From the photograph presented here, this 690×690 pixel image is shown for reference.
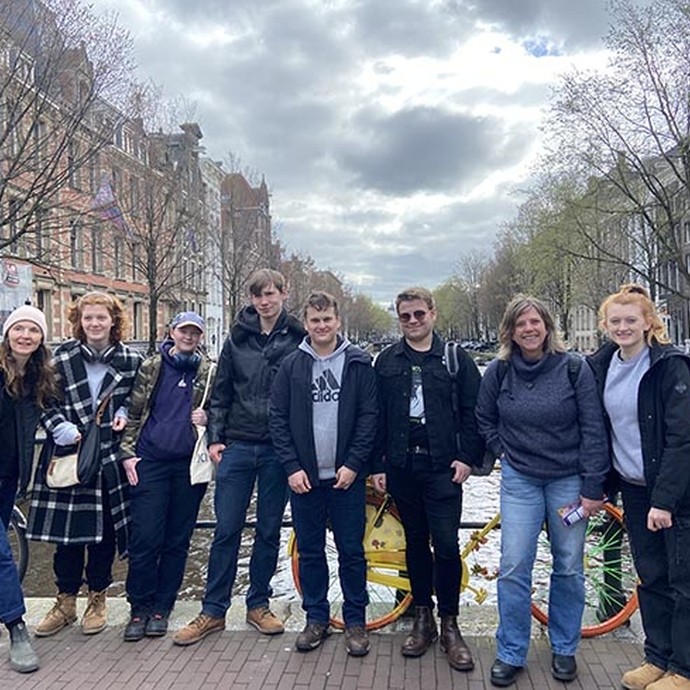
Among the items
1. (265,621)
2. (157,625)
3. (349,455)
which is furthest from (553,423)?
(157,625)

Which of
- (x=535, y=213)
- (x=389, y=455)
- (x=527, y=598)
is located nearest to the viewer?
(x=527, y=598)

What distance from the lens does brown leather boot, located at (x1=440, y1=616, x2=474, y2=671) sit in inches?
150

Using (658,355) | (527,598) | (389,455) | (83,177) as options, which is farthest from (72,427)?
(83,177)

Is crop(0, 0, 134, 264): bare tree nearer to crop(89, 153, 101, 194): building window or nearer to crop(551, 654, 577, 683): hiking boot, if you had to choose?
crop(89, 153, 101, 194): building window

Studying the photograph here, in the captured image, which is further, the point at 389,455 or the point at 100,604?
the point at 100,604

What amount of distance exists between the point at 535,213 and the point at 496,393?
120ft

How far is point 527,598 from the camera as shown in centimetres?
379

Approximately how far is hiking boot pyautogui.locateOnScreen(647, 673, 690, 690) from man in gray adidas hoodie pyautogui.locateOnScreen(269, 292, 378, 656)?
1.58 m

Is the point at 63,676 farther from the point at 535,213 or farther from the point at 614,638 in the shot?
the point at 535,213

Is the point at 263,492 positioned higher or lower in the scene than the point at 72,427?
lower

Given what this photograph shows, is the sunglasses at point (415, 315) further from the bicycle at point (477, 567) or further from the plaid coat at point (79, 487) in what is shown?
the plaid coat at point (79, 487)

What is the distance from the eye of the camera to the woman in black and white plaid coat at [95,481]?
4.31 m

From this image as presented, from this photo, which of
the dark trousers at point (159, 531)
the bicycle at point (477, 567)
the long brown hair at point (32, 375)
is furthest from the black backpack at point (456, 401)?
the long brown hair at point (32, 375)

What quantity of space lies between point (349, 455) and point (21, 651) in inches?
88.5
